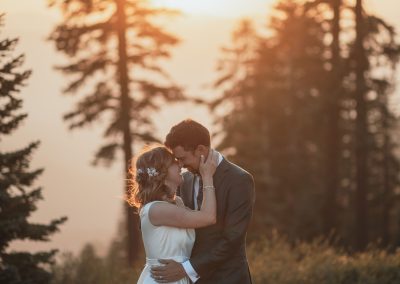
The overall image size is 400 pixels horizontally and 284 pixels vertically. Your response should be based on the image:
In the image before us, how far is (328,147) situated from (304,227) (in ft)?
27.1

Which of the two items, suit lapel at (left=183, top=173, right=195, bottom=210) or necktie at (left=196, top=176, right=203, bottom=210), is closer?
necktie at (left=196, top=176, right=203, bottom=210)

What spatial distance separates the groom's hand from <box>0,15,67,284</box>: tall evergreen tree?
5.18 metres

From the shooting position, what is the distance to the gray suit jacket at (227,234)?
736cm

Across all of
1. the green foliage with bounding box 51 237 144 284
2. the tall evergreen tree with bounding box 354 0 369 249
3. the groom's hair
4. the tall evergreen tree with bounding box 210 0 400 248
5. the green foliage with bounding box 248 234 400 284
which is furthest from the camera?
the tall evergreen tree with bounding box 210 0 400 248

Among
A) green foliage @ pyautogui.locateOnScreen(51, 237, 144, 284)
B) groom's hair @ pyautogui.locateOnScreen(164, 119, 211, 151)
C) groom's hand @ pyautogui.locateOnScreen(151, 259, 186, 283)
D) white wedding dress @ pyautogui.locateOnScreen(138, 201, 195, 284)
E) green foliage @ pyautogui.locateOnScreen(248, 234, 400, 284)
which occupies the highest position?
groom's hair @ pyautogui.locateOnScreen(164, 119, 211, 151)

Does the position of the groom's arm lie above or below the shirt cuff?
above

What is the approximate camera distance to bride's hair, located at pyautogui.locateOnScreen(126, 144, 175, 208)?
7258 millimetres

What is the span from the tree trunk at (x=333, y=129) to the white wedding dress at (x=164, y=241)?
67.8 ft

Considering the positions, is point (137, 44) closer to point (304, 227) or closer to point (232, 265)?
point (304, 227)

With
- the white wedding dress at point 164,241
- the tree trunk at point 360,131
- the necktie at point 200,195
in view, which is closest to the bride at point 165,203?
the white wedding dress at point 164,241

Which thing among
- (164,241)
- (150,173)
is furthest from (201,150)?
(164,241)

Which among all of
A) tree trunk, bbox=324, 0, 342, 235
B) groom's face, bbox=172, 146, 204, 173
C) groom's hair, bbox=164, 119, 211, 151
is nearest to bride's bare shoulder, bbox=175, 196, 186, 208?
groom's face, bbox=172, 146, 204, 173

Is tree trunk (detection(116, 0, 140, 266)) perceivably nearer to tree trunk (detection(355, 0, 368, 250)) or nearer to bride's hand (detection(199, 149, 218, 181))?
tree trunk (detection(355, 0, 368, 250))

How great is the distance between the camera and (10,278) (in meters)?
12.4
